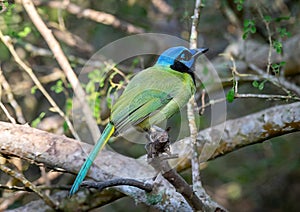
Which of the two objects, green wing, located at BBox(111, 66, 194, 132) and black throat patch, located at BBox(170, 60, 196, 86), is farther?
black throat patch, located at BBox(170, 60, 196, 86)

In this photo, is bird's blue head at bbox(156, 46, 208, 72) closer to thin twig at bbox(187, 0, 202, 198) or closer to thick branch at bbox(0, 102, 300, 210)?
thin twig at bbox(187, 0, 202, 198)

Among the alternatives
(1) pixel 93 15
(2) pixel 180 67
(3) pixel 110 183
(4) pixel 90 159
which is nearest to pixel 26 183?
(4) pixel 90 159

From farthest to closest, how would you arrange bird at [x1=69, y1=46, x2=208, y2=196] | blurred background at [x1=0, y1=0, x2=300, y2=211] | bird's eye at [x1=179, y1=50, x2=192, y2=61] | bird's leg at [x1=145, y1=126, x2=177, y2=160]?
blurred background at [x1=0, y1=0, x2=300, y2=211]
bird's eye at [x1=179, y1=50, x2=192, y2=61]
bird at [x1=69, y1=46, x2=208, y2=196]
bird's leg at [x1=145, y1=126, x2=177, y2=160]

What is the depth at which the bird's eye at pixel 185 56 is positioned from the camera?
311cm

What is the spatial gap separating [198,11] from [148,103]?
0.72 metres

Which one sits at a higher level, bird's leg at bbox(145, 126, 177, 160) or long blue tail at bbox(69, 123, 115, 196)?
bird's leg at bbox(145, 126, 177, 160)

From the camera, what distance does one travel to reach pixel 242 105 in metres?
5.44

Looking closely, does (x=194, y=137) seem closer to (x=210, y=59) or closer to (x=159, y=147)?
(x=159, y=147)

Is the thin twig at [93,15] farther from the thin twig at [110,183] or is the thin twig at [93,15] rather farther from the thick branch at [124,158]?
the thin twig at [110,183]

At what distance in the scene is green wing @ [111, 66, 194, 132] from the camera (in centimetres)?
281

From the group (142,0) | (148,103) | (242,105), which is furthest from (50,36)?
(242,105)

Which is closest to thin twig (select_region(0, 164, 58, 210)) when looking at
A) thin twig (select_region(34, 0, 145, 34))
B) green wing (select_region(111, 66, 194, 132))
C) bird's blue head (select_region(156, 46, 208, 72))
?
green wing (select_region(111, 66, 194, 132))

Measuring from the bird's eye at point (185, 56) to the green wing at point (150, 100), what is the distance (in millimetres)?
145

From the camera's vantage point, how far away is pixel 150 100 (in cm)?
289
